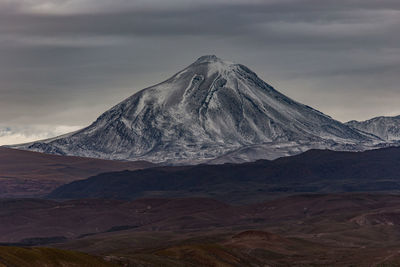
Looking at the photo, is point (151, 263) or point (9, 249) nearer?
point (9, 249)

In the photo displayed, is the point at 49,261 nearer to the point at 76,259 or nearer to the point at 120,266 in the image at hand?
the point at 76,259

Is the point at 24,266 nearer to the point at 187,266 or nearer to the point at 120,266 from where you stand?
the point at 120,266

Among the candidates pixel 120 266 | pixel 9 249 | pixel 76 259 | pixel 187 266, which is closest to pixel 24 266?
pixel 9 249

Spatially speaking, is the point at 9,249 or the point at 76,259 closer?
the point at 9,249

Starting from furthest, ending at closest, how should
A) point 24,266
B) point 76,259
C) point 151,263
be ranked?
point 151,263, point 76,259, point 24,266

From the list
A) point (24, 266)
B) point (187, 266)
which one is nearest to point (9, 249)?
point (24, 266)

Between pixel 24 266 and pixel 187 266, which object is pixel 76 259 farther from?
pixel 187 266

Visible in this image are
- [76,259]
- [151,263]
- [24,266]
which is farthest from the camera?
[151,263]
